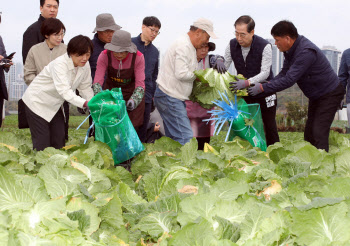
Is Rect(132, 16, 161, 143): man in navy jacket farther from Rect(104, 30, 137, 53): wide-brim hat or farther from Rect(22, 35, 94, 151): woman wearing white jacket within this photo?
Rect(22, 35, 94, 151): woman wearing white jacket

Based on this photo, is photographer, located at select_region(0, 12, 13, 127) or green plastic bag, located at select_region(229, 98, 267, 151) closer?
green plastic bag, located at select_region(229, 98, 267, 151)

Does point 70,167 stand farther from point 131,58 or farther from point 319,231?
point 131,58

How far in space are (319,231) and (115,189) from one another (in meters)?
1.06

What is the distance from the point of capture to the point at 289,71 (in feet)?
18.1

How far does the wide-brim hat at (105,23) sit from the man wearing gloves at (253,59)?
5.05ft


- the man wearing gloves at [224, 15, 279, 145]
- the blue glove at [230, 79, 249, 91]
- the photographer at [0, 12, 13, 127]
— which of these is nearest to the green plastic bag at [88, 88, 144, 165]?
the blue glove at [230, 79, 249, 91]

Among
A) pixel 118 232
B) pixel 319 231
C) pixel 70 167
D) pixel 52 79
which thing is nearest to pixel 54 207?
pixel 118 232

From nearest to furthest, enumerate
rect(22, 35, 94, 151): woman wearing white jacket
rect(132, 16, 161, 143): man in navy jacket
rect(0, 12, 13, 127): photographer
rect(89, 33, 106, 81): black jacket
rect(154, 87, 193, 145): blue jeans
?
rect(22, 35, 94, 151): woman wearing white jacket, rect(154, 87, 193, 145): blue jeans, rect(89, 33, 106, 81): black jacket, rect(132, 16, 161, 143): man in navy jacket, rect(0, 12, 13, 127): photographer

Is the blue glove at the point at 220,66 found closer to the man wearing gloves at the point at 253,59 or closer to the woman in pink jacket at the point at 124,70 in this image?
the man wearing gloves at the point at 253,59

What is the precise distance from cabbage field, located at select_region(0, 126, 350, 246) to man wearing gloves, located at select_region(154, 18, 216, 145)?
Answer: 2621mm

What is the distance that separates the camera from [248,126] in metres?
5.02

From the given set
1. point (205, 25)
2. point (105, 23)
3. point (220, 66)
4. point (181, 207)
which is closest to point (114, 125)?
point (205, 25)

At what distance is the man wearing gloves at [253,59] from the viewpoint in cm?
578

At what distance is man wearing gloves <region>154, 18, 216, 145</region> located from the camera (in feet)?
17.3
